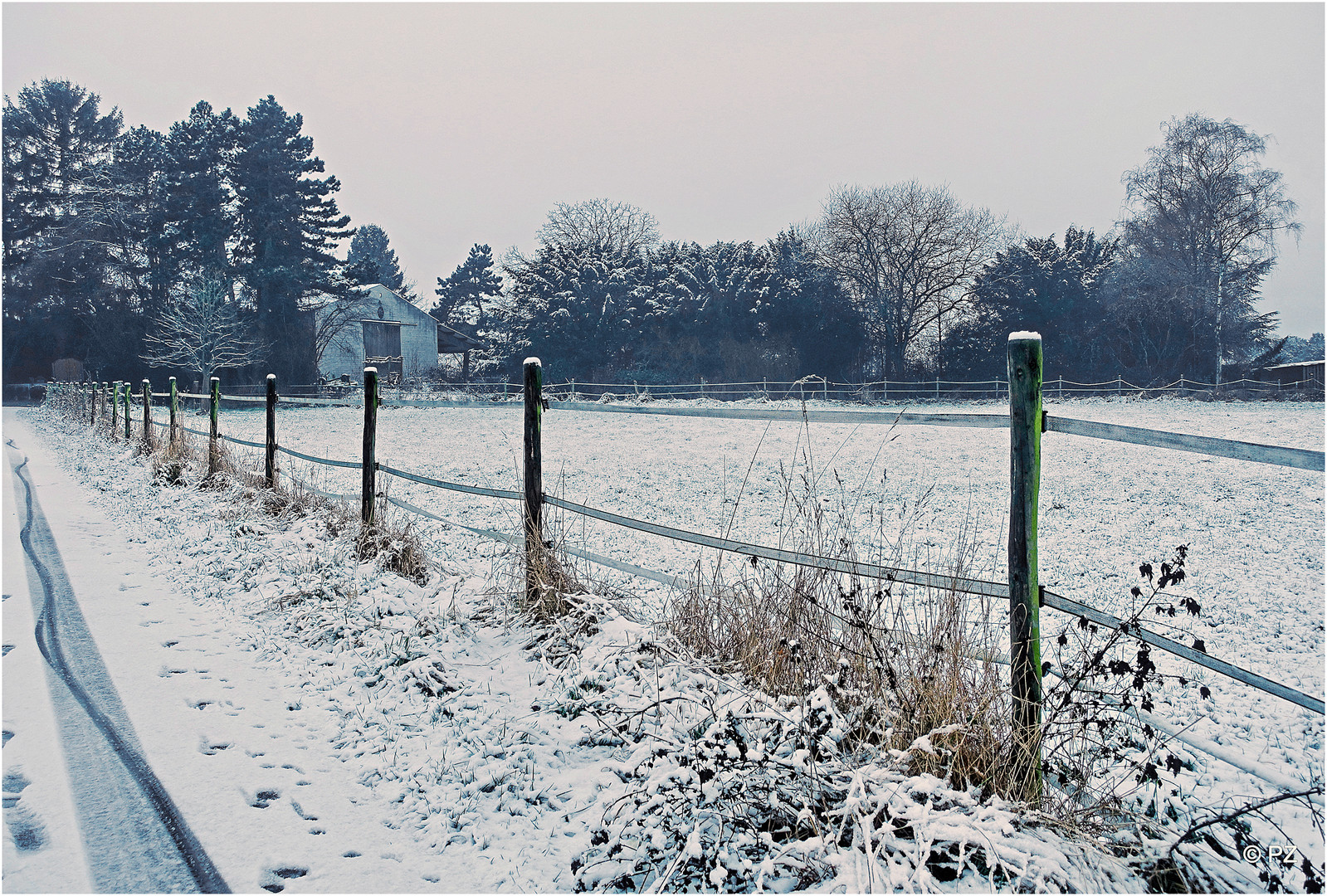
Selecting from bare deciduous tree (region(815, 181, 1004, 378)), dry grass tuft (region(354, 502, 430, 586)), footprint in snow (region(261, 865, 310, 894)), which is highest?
bare deciduous tree (region(815, 181, 1004, 378))

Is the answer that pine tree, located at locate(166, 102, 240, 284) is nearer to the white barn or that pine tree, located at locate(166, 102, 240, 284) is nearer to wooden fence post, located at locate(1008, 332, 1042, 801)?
the white barn

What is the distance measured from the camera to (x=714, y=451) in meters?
15.2

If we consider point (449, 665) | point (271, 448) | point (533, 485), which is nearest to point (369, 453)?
point (533, 485)

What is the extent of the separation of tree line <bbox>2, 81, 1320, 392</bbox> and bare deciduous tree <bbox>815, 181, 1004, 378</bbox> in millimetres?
93

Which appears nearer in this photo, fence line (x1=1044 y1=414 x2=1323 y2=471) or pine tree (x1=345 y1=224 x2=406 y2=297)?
fence line (x1=1044 y1=414 x2=1323 y2=471)

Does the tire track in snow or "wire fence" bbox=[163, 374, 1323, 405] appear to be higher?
"wire fence" bbox=[163, 374, 1323, 405]

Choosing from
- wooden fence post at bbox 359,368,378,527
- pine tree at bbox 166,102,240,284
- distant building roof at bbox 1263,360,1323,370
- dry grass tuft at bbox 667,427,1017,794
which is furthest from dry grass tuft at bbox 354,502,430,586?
distant building roof at bbox 1263,360,1323,370

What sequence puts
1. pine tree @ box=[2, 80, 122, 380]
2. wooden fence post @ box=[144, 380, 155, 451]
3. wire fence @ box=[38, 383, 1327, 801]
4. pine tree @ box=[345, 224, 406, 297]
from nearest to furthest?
wire fence @ box=[38, 383, 1327, 801], wooden fence post @ box=[144, 380, 155, 451], pine tree @ box=[2, 80, 122, 380], pine tree @ box=[345, 224, 406, 297]

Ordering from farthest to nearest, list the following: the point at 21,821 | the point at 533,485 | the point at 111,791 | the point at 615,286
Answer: the point at 615,286 → the point at 533,485 → the point at 111,791 → the point at 21,821

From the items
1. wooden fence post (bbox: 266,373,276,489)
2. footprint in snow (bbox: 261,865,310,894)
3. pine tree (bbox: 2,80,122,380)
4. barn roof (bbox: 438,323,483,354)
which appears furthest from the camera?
barn roof (bbox: 438,323,483,354)

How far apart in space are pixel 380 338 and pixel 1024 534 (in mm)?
42452

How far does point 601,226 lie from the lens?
43.1m

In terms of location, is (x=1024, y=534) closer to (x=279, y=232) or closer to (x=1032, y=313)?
(x=1032, y=313)

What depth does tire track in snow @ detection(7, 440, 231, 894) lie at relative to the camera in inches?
87.2
